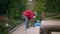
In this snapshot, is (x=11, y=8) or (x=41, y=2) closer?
(x=11, y=8)

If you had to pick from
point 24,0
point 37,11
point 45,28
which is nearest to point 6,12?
point 37,11

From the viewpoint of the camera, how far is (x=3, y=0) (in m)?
10.2

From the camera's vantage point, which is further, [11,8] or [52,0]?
[11,8]

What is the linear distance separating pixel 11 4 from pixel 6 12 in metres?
0.62

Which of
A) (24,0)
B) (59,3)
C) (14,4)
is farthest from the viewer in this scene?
(24,0)

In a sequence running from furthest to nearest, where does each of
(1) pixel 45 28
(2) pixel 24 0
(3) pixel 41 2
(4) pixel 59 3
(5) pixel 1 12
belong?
1. (2) pixel 24 0
2. (3) pixel 41 2
3. (5) pixel 1 12
4. (4) pixel 59 3
5. (1) pixel 45 28

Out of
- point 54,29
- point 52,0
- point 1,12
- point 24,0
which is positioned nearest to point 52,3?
point 52,0

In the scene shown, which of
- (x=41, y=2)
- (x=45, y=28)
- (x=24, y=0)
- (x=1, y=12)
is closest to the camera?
(x=45, y=28)

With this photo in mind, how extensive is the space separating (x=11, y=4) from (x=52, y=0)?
7.76 feet

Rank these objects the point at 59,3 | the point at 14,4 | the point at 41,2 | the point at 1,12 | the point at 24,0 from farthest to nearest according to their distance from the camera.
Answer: the point at 24,0 → the point at 41,2 → the point at 14,4 → the point at 1,12 → the point at 59,3

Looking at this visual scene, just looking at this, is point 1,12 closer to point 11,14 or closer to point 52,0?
point 11,14

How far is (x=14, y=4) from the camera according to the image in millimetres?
10781

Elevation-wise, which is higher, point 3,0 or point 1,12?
point 3,0

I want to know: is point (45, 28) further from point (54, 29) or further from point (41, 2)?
point (41, 2)
